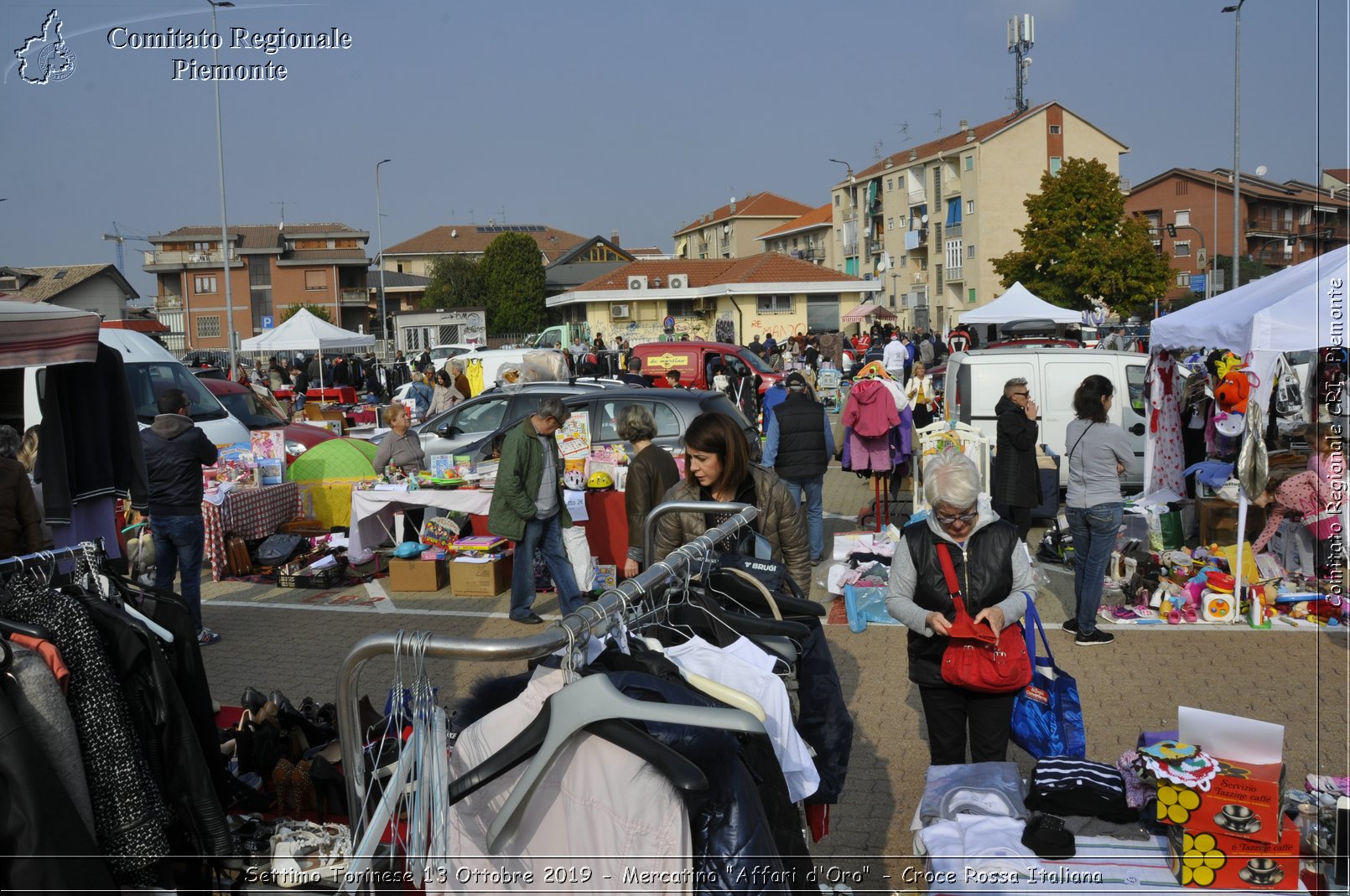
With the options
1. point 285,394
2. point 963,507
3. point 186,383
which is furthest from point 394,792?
point 285,394

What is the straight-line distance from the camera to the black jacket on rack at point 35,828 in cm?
234

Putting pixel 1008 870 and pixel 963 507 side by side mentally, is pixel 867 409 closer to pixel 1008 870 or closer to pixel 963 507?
pixel 963 507

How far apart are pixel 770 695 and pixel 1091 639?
575 cm

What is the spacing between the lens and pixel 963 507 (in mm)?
3943

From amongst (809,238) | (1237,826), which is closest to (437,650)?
(1237,826)

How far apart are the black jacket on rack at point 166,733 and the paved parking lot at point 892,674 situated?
6.68 feet

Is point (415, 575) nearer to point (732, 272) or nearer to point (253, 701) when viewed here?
point (253, 701)

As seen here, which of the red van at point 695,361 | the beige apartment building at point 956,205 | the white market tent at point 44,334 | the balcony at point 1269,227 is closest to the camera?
the white market tent at point 44,334

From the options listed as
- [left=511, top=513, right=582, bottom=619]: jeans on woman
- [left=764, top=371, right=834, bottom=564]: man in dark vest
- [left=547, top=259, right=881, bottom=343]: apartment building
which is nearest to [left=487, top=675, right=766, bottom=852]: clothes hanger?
[left=511, top=513, right=582, bottom=619]: jeans on woman

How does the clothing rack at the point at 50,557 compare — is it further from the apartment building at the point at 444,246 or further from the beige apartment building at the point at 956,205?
the apartment building at the point at 444,246

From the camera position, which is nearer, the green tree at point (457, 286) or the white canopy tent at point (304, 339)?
the white canopy tent at point (304, 339)

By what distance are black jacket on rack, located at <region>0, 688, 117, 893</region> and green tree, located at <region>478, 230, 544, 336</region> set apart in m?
60.1

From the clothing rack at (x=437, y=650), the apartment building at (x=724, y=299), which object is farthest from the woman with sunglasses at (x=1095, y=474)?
the apartment building at (x=724, y=299)

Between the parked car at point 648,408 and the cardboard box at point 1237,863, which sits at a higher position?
the parked car at point 648,408
